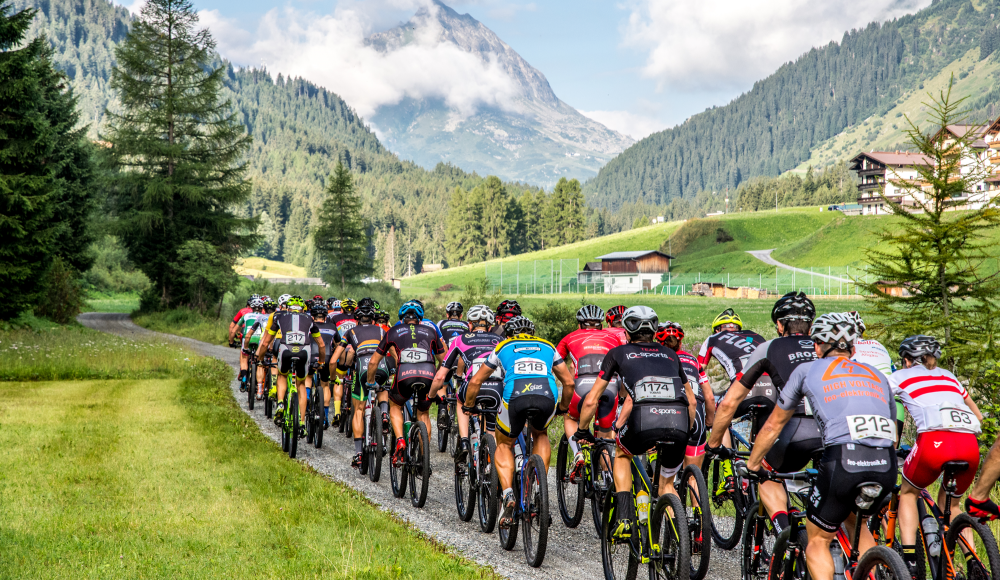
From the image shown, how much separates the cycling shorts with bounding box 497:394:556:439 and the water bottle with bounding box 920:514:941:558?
133 inches

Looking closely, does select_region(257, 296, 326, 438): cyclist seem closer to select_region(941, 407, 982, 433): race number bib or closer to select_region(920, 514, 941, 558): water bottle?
select_region(920, 514, 941, 558): water bottle

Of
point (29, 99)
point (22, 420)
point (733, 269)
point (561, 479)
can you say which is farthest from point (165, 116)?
point (733, 269)

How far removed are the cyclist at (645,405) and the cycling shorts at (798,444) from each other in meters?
0.76

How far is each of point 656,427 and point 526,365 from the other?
1811mm

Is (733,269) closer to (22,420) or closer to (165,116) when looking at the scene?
(165,116)

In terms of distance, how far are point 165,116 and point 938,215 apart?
1752 inches

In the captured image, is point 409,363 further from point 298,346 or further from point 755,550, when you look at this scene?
point 755,550

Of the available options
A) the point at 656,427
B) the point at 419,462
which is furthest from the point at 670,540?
the point at 419,462

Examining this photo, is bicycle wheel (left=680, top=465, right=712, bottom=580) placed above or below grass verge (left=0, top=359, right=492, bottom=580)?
above

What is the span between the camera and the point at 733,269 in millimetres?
105875

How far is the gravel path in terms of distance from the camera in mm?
7148

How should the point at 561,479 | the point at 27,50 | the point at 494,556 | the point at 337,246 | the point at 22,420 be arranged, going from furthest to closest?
the point at 337,246 → the point at 27,50 → the point at 22,420 → the point at 561,479 → the point at 494,556

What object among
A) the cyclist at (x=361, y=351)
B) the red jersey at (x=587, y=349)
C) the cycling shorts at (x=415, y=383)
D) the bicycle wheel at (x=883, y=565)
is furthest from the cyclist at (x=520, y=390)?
the cyclist at (x=361, y=351)

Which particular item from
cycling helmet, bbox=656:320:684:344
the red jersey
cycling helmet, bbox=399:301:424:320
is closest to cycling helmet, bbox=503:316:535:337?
the red jersey
